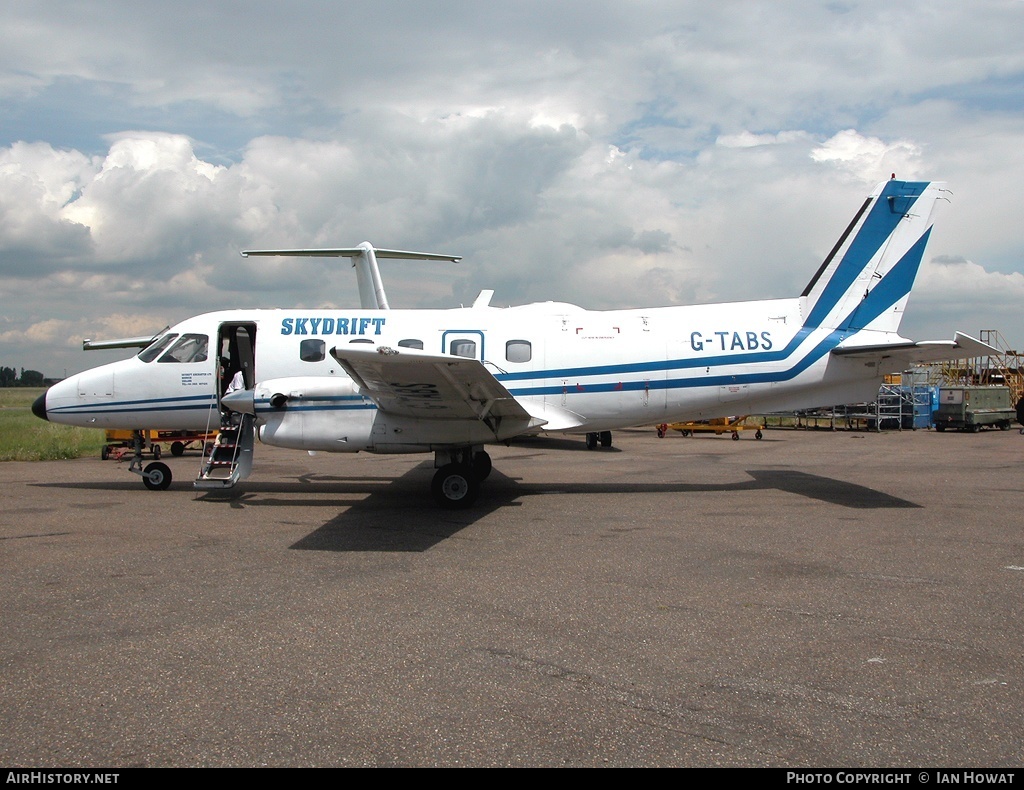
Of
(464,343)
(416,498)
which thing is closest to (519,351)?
(464,343)

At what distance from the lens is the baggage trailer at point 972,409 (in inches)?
1267

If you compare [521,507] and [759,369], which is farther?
[759,369]

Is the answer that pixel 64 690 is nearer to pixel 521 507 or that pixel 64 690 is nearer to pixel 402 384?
pixel 402 384

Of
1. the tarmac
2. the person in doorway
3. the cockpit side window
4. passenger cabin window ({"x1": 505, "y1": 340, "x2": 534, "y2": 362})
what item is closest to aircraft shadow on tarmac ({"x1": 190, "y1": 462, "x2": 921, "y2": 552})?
the tarmac

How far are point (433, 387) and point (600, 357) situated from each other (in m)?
3.39

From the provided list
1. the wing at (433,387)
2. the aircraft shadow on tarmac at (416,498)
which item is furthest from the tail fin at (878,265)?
the wing at (433,387)

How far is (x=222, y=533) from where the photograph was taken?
9148mm

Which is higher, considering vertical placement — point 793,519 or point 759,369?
point 759,369

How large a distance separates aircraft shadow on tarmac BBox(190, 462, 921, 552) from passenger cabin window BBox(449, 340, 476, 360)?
2.38 m

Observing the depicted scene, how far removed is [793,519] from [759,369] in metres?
2.99

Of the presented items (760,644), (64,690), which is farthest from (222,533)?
(760,644)
